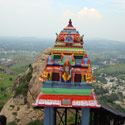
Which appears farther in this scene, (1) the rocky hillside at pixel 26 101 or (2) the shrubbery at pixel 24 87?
(2) the shrubbery at pixel 24 87

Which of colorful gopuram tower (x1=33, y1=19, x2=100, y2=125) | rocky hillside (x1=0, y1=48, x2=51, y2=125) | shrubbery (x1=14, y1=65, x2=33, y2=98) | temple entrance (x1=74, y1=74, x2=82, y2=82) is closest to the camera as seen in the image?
colorful gopuram tower (x1=33, y1=19, x2=100, y2=125)

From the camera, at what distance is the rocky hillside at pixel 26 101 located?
23734 mm

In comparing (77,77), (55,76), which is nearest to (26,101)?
(55,76)

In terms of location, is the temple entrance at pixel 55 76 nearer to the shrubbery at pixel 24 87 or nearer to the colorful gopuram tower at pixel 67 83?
the colorful gopuram tower at pixel 67 83

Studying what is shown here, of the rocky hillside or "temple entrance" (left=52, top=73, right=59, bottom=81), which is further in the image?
the rocky hillside

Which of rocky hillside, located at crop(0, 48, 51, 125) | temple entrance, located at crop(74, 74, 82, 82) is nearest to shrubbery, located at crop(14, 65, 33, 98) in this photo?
rocky hillside, located at crop(0, 48, 51, 125)

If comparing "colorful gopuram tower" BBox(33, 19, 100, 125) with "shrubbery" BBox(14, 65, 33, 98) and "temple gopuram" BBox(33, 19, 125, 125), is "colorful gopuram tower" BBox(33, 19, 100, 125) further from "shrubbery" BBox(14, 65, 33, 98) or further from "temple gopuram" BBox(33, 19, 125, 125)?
"shrubbery" BBox(14, 65, 33, 98)

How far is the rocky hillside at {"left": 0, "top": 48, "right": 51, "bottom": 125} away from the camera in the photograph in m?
23.7

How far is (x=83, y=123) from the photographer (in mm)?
9750

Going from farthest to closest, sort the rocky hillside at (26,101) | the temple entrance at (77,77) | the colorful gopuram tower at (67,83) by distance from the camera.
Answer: the rocky hillside at (26,101)
the temple entrance at (77,77)
the colorful gopuram tower at (67,83)

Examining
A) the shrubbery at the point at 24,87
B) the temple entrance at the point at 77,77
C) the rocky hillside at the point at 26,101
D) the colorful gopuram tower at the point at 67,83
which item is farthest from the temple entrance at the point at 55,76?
the shrubbery at the point at 24,87

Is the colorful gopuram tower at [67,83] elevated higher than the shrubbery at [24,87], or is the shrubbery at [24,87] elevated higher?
the colorful gopuram tower at [67,83]

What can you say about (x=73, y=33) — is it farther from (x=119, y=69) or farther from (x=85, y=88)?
(x=119, y=69)

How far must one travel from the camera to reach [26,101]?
2747cm
